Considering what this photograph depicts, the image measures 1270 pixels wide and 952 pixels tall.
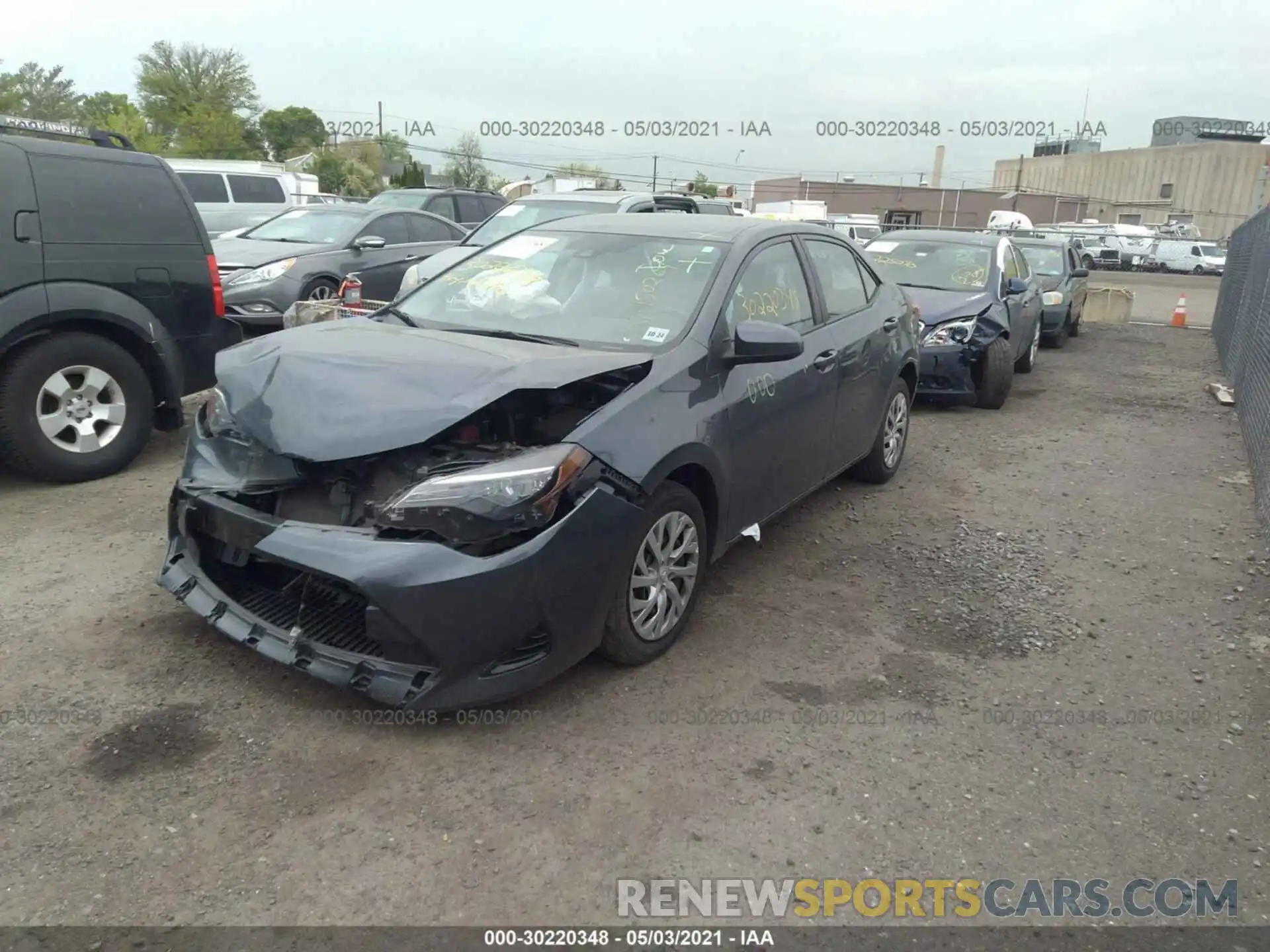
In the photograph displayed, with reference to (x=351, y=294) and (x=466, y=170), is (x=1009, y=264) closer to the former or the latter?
(x=351, y=294)

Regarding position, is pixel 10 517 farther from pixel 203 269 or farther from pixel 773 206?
pixel 773 206

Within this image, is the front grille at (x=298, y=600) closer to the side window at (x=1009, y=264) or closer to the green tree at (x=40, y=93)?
the side window at (x=1009, y=264)

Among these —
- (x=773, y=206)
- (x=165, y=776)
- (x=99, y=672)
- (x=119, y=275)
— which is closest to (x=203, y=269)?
(x=119, y=275)

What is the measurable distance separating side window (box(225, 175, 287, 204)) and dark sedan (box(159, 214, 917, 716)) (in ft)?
45.1

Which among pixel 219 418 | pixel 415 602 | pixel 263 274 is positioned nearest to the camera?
pixel 415 602

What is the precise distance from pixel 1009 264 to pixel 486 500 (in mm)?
8682

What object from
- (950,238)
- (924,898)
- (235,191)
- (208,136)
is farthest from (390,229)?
(208,136)

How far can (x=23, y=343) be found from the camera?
208 inches

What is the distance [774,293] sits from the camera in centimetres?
469

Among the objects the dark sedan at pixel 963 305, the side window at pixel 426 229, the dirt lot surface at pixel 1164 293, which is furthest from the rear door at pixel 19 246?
the dirt lot surface at pixel 1164 293

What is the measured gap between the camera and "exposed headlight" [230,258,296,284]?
31.2 ft

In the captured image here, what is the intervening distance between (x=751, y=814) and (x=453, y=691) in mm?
1032

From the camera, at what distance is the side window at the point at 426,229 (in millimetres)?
11469

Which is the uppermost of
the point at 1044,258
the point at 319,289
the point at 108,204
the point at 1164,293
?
the point at 108,204
